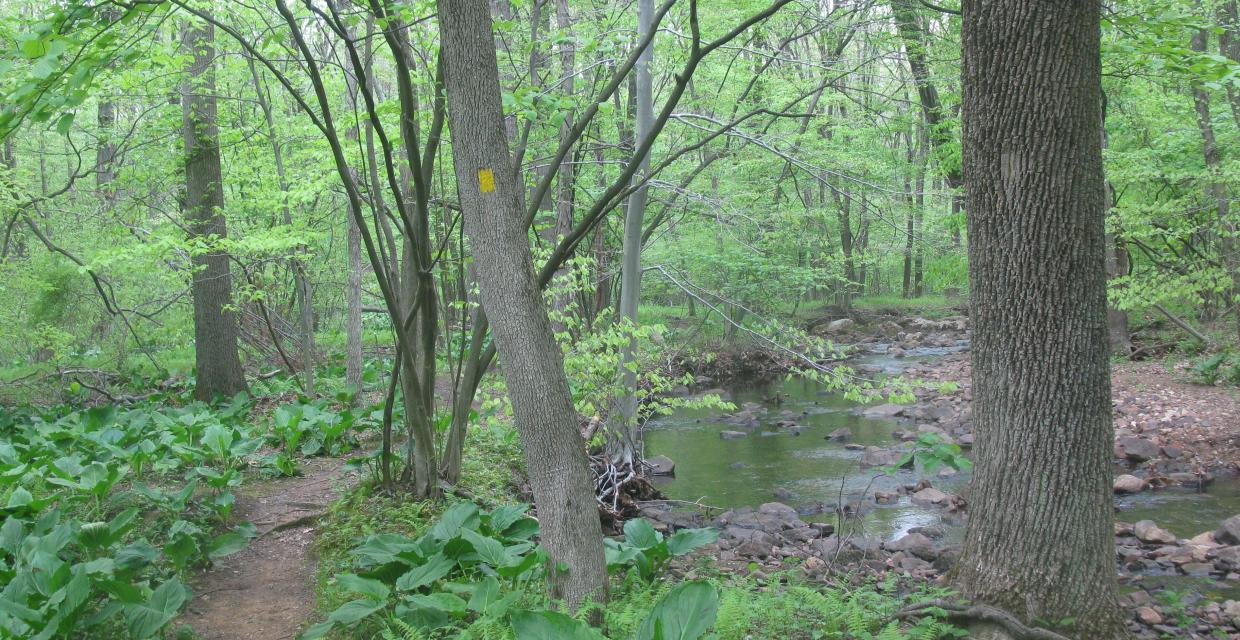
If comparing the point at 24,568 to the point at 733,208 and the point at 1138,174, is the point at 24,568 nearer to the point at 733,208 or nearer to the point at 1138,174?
the point at 733,208

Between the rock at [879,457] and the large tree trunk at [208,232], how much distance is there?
8.03 metres

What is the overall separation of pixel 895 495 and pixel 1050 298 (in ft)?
18.4

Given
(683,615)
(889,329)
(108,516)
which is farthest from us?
(889,329)

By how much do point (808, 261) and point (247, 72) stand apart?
15.9 meters

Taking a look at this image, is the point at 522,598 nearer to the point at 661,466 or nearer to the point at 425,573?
the point at 425,573

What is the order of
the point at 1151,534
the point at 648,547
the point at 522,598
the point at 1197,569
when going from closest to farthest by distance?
1. the point at 522,598
2. the point at 648,547
3. the point at 1197,569
4. the point at 1151,534

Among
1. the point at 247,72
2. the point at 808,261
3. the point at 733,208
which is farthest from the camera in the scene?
the point at 808,261

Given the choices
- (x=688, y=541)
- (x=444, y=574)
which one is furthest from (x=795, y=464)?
(x=444, y=574)

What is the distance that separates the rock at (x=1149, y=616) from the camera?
4.39 metres

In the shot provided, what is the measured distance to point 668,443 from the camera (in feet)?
38.4

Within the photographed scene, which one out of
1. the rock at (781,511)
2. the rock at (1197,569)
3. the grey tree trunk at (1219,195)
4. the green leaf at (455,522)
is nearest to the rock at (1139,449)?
the grey tree trunk at (1219,195)

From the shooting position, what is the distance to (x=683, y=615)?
8.80 feet

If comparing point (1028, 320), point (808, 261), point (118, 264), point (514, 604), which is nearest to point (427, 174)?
point (514, 604)

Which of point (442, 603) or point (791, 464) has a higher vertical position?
point (442, 603)
